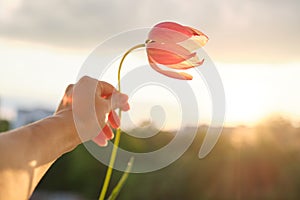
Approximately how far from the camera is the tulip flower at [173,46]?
2.07 ft

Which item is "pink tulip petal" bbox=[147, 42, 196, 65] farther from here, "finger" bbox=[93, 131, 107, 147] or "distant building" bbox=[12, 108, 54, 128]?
"distant building" bbox=[12, 108, 54, 128]

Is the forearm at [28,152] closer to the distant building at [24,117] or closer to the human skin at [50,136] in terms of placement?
the human skin at [50,136]

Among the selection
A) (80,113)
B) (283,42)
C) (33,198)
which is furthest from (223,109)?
(33,198)

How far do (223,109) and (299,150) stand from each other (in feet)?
7.76

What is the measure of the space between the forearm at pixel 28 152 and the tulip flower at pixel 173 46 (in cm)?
12

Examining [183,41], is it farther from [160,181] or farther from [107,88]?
[160,181]

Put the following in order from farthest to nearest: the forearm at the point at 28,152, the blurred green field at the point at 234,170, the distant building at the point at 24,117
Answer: the distant building at the point at 24,117 < the blurred green field at the point at 234,170 < the forearm at the point at 28,152

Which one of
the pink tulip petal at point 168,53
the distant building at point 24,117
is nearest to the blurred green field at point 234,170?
the distant building at point 24,117

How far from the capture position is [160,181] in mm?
3189

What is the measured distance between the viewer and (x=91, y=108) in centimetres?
62

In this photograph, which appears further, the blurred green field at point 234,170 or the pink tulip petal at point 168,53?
the blurred green field at point 234,170

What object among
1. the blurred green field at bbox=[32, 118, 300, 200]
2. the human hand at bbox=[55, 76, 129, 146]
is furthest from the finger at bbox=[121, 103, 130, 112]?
the blurred green field at bbox=[32, 118, 300, 200]

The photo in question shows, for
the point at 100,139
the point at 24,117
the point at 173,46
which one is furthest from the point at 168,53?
the point at 24,117

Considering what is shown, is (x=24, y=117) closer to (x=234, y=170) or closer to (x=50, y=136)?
(x=234, y=170)
